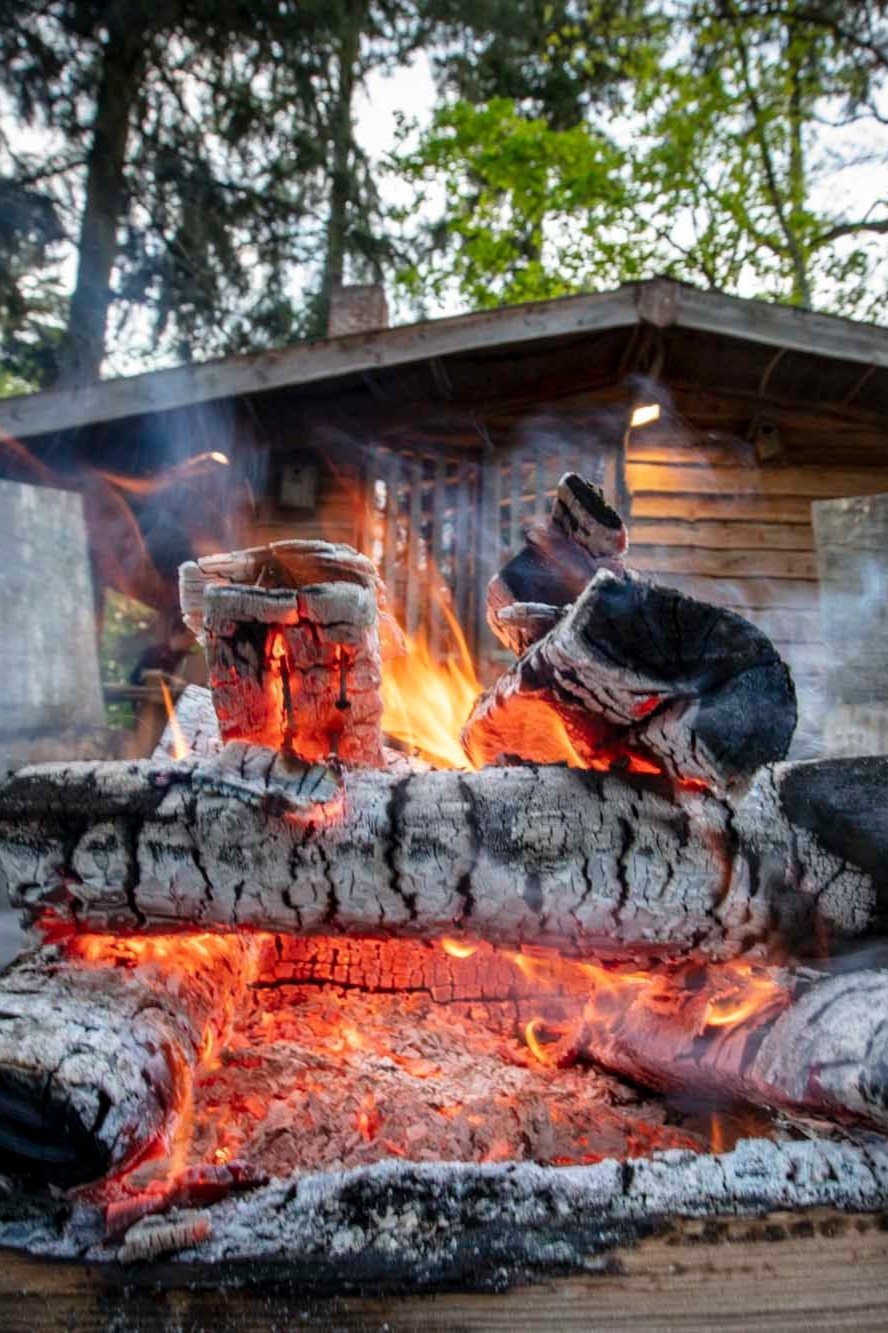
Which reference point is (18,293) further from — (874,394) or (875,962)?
(875,962)

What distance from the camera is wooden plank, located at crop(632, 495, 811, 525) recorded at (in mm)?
5133

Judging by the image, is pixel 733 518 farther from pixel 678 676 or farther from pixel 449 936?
pixel 449 936

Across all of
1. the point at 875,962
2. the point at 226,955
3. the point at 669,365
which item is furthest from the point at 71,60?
the point at 875,962

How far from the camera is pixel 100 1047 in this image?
126cm

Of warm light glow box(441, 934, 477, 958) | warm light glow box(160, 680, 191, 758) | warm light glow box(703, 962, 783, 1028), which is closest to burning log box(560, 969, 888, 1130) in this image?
warm light glow box(703, 962, 783, 1028)

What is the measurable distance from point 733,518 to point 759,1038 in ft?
14.0

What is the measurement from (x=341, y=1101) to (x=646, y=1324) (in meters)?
0.77

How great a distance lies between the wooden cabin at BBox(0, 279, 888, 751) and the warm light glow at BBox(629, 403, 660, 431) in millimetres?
53

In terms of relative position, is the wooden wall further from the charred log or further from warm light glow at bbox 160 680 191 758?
the charred log

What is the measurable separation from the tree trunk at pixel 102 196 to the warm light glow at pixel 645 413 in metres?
8.05

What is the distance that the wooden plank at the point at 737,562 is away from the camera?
201 inches

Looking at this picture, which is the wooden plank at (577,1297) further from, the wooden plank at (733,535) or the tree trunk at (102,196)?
the tree trunk at (102,196)

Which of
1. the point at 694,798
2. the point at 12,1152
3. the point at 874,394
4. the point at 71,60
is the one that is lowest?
the point at 12,1152

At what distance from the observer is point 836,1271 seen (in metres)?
1.05
